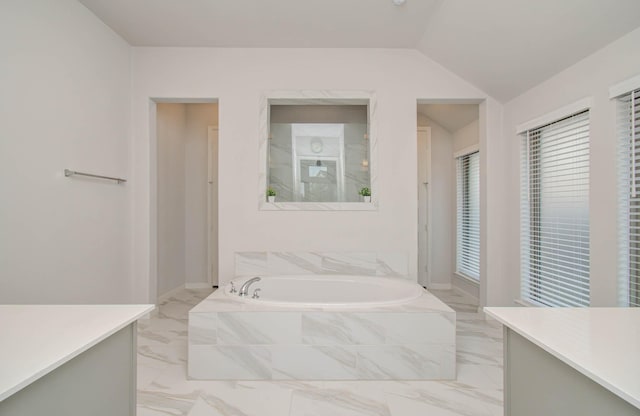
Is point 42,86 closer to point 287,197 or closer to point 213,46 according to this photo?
point 213,46

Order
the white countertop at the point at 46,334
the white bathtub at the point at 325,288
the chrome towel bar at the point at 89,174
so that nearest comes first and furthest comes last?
the white countertop at the point at 46,334, the chrome towel bar at the point at 89,174, the white bathtub at the point at 325,288

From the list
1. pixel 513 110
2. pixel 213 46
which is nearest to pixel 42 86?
pixel 213 46

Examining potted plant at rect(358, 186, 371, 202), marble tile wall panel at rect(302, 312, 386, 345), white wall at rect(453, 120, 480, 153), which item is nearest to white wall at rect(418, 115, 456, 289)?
white wall at rect(453, 120, 480, 153)

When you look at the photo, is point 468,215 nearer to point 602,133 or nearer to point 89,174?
point 602,133

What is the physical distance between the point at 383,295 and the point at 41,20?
3.08 meters

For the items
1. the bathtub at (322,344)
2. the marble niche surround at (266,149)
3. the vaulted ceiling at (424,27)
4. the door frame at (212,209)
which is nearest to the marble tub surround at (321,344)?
the bathtub at (322,344)

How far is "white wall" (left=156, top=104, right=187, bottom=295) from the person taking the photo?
13.0 ft

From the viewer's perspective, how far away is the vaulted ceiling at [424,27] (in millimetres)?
2141

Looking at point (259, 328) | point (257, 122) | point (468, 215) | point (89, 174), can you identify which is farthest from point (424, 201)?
point (89, 174)

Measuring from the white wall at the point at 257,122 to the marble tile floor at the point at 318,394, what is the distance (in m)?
1.09

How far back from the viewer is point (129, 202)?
3252mm

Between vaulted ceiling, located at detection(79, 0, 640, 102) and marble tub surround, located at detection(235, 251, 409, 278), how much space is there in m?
1.79

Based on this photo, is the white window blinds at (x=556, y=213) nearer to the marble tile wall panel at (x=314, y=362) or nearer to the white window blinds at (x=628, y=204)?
the white window blinds at (x=628, y=204)

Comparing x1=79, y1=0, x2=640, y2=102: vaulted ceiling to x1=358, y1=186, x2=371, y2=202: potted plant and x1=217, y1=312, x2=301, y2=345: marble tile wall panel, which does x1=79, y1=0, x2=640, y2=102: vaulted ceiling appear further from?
x1=217, y1=312, x2=301, y2=345: marble tile wall panel
